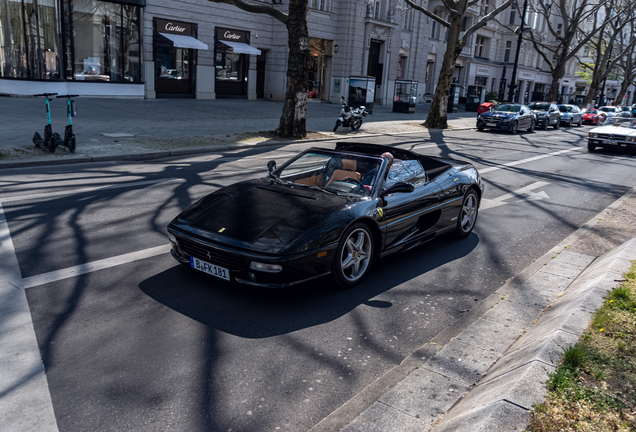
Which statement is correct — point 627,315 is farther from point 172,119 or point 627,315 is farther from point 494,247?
point 172,119

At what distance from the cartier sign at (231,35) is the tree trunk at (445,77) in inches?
498

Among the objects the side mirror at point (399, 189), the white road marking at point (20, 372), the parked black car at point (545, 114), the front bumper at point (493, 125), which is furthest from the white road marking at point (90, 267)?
the parked black car at point (545, 114)

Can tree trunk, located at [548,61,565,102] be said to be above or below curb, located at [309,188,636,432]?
above

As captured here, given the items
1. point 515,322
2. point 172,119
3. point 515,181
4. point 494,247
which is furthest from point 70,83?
point 515,322

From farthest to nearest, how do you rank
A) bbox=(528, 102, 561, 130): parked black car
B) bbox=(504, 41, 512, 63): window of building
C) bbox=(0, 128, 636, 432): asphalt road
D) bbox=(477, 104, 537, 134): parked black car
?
1. bbox=(504, 41, 512, 63): window of building
2. bbox=(528, 102, 561, 130): parked black car
3. bbox=(477, 104, 537, 134): parked black car
4. bbox=(0, 128, 636, 432): asphalt road

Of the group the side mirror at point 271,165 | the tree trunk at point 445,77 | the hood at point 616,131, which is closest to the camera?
the side mirror at point 271,165

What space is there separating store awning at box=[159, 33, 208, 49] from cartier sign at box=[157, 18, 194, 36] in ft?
0.84

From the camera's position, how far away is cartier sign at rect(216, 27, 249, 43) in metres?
29.6

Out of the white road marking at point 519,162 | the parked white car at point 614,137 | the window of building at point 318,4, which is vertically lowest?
the white road marking at point 519,162

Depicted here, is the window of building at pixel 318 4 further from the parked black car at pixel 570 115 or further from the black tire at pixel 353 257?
the black tire at pixel 353 257

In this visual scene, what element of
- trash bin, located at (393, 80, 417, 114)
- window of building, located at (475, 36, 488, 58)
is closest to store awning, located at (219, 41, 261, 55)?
trash bin, located at (393, 80, 417, 114)

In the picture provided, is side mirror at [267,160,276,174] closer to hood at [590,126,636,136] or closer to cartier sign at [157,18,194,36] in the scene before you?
hood at [590,126,636,136]

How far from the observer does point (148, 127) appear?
17.1 m

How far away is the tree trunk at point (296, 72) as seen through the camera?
16266mm
